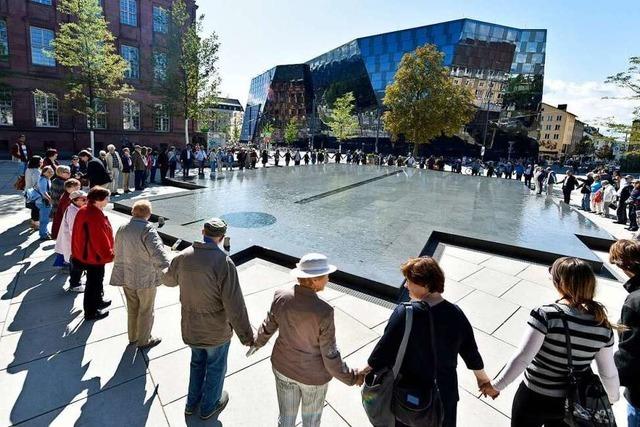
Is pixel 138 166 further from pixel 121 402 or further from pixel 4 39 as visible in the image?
pixel 4 39

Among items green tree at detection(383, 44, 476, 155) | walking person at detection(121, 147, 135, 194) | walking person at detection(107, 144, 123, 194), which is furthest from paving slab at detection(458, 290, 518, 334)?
green tree at detection(383, 44, 476, 155)

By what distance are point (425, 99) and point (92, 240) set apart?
3530 cm

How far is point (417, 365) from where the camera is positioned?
6.27 ft

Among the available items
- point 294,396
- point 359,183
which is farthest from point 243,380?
point 359,183

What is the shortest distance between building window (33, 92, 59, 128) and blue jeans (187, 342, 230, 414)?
33.5m

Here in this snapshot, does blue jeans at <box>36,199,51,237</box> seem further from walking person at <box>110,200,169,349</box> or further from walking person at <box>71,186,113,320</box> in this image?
walking person at <box>110,200,169,349</box>

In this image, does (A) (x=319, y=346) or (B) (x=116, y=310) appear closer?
(A) (x=319, y=346)

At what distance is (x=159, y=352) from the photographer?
3795mm

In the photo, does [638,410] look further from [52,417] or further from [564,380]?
[52,417]

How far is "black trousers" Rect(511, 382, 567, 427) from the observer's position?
212 centimetres

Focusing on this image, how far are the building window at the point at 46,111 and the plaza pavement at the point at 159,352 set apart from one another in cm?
2840

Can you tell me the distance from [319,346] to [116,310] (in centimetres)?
378

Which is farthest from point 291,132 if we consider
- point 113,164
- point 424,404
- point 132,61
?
point 424,404

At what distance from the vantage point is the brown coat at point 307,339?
6.95 feet
